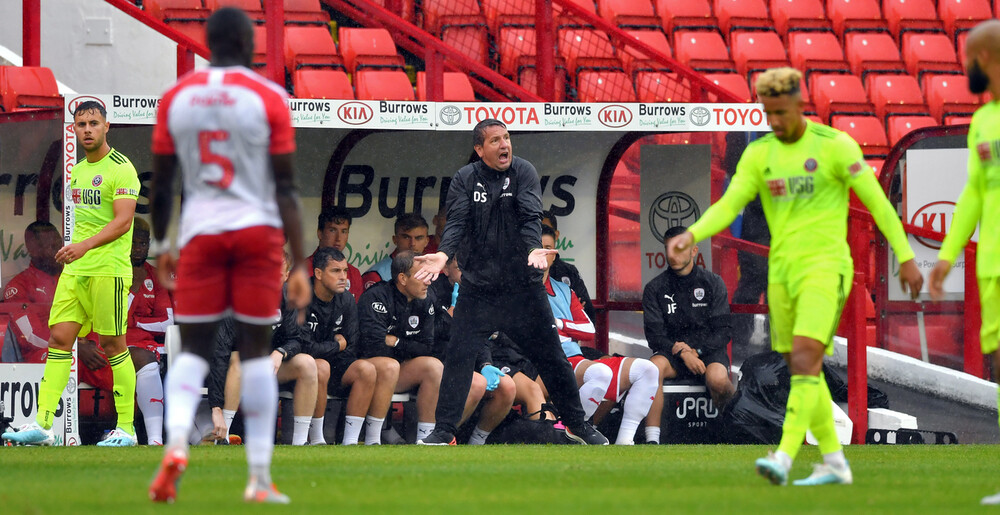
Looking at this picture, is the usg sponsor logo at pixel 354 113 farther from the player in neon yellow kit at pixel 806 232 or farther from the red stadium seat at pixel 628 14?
the red stadium seat at pixel 628 14

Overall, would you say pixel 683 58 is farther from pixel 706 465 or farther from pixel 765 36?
pixel 706 465

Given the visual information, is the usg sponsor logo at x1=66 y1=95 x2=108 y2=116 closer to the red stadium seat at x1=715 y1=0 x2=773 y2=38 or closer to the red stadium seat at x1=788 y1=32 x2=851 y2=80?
the red stadium seat at x1=715 y1=0 x2=773 y2=38

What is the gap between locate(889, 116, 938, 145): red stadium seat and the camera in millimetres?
15719

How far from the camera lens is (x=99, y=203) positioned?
27.9 feet

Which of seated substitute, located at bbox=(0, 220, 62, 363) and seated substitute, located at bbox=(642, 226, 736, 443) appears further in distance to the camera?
seated substitute, located at bbox=(642, 226, 736, 443)

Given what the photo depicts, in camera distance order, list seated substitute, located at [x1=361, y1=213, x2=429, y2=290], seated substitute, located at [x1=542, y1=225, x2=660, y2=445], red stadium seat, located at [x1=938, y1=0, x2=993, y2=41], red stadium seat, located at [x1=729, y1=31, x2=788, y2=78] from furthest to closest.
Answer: red stadium seat, located at [x1=938, y1=0, x2=993, y2=41]
red stadium seat, located at [x1=729, y1=31, x2=788, y2=78]
seated substitute, located at [x1=361, y1=213, x2=429, y2=290]
seated substitute, located at [x1=542, y1=225, x2=660, y2=445]

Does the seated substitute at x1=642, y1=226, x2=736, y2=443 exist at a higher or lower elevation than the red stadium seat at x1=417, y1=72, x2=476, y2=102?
lower

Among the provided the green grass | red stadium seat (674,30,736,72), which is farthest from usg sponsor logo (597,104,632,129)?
red stadium seat (674,30,736,72)

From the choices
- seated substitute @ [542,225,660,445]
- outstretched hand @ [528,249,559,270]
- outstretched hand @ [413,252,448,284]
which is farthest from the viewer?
seated substitute @ [542,225,660,445]

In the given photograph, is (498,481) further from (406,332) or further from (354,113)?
(354,113)

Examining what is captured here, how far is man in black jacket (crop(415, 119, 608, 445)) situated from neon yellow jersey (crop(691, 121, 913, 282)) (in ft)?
8.49

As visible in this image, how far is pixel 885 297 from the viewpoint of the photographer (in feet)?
33.5

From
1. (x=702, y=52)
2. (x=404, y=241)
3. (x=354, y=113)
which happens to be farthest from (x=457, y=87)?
(x=702, y=52)

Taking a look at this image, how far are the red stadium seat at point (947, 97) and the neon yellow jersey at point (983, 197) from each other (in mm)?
10990
